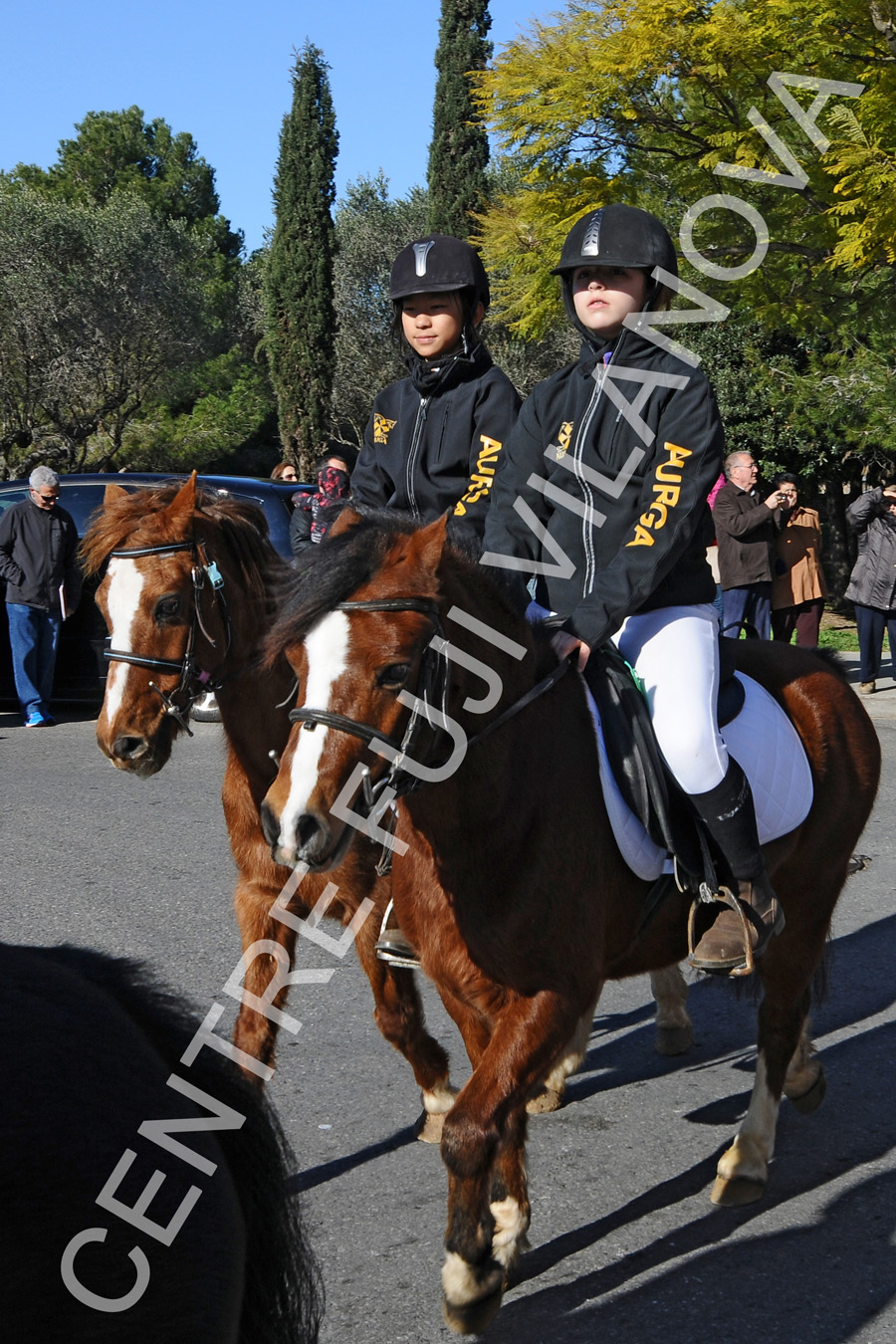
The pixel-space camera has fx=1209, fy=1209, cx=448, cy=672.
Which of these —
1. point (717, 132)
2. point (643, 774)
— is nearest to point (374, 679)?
point (643, 774)

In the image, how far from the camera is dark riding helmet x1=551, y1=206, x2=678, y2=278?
3.29 metres

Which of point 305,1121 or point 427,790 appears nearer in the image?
point 427,790

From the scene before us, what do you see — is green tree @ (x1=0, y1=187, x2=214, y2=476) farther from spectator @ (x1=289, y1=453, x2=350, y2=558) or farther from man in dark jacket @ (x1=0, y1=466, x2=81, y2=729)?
spectator @ (x1=289, y1=453, x2=350, y2=558)

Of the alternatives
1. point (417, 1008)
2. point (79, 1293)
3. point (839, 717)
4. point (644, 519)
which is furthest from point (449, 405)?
point (79, 1293)

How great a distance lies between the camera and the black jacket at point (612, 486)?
315 centimetres

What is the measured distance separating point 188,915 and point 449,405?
9.94 ft

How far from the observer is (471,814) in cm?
278

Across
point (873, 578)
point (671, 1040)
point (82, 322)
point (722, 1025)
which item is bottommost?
point (722, 1025)

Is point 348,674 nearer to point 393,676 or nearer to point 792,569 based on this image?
point 393,676

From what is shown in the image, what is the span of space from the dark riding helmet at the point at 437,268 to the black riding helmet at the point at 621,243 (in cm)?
64

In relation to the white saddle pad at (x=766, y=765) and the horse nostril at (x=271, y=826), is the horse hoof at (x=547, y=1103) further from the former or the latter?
the horse nostril at (x=271, y=826)

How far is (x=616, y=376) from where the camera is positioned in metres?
3.32

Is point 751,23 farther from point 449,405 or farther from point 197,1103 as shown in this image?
point 197,1103

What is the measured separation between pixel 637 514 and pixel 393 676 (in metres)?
1.08
